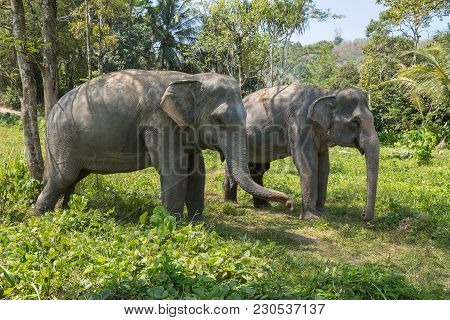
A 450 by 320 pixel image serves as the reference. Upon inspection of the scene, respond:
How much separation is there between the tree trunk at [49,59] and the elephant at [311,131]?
2932 millimetres

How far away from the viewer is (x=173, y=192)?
602 centimetres

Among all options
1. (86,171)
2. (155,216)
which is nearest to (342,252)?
(155,216)

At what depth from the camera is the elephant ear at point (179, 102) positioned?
5812 mm

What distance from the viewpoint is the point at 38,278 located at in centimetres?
377

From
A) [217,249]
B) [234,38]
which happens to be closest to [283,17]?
[234,38]

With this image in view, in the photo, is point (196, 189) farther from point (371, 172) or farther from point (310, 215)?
point (371, 172)

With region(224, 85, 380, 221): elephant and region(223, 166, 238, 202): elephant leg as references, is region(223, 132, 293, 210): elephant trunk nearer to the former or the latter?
region(224, 85, 380, 221): elephant

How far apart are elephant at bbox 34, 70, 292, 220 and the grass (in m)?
0.63

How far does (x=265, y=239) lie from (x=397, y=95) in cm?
2002

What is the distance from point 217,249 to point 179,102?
1.97 m

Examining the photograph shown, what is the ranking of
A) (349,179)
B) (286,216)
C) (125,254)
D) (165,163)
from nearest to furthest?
(125,254) → (165,163) → (286,216) → (349,179)

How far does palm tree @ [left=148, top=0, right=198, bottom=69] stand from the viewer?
34.3m

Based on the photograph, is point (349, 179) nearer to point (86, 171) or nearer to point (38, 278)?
point (86, 171)

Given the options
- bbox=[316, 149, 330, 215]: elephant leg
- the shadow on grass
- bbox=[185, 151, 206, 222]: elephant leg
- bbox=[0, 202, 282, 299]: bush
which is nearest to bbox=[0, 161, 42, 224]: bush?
bbox=[0, 202, 282, 299]: bush
